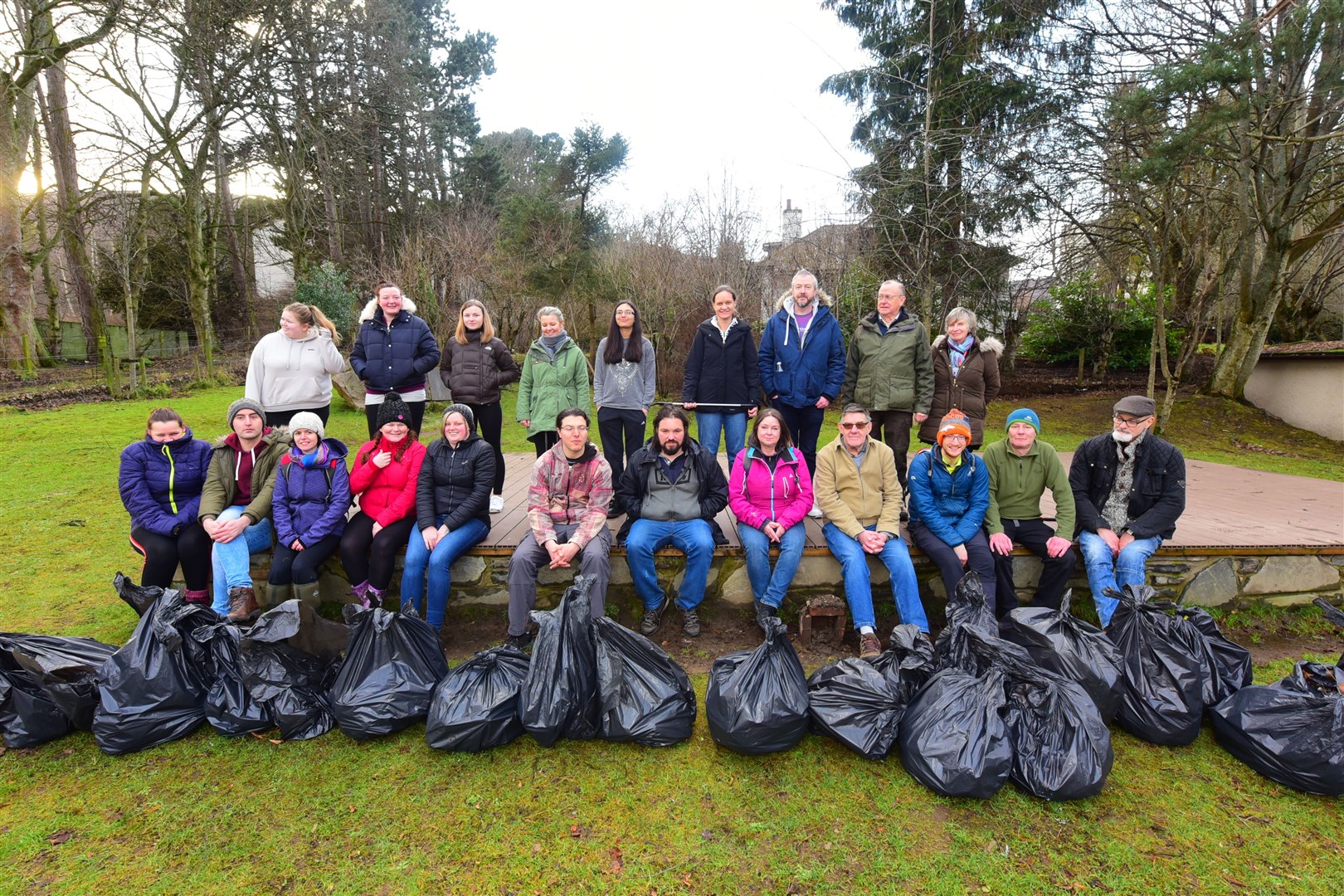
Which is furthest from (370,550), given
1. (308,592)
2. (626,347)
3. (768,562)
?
(768,562)

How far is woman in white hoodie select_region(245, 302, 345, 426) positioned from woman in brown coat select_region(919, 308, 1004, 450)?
4.12 meters

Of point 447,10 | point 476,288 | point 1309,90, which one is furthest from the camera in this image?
point 447,10

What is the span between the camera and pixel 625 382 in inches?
186

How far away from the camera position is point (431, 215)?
19922 millimetres

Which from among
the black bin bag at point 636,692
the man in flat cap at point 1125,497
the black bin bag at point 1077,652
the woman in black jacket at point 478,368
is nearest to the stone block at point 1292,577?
the man in flat cap at point 1125,497

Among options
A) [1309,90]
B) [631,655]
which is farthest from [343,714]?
[1309,90]

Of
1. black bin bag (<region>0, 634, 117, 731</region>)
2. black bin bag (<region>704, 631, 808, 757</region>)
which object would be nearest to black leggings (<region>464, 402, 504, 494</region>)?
black bin bag (<region>0, 634, 117, 731</region>)

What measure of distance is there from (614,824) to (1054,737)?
66.4 inches

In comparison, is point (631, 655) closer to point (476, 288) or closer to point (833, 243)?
point (833, 243)

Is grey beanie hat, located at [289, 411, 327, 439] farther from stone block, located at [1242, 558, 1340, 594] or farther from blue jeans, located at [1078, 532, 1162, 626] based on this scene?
stone block, located at [1242, 558, 1340, 594]

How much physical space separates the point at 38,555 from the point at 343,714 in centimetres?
378

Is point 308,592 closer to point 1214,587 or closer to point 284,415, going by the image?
point 284,415

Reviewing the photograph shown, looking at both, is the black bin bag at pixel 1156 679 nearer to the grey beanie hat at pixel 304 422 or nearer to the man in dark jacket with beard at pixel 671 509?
the man in dark jacket with beard at pixel 671 509

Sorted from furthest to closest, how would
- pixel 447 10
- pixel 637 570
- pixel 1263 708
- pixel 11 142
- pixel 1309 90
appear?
pixel 447 10 < pixel 11 142 < pixel 1309 90 < pixel 637 570 < pixel 1263 708
